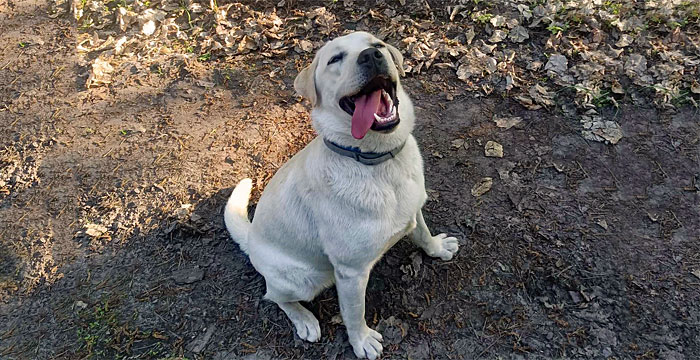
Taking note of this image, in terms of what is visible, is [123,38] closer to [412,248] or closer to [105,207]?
[105,207]

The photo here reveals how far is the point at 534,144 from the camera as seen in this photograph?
385 centimetres

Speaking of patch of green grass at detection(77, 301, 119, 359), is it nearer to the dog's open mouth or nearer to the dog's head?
the dog's head

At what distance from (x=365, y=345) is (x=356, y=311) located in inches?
11.5

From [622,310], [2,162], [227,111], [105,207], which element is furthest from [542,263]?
[2,162]

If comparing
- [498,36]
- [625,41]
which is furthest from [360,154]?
[625,41]

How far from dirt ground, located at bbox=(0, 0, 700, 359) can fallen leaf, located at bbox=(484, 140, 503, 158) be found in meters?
0.04

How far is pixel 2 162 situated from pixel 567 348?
15.3 feet

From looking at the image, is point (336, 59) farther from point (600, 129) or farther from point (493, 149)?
point (600, 129)

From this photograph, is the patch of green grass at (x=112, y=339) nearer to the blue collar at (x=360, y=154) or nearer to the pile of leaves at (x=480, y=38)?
the blue collar at (x=360, y=154)

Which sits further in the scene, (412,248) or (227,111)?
(227,111)

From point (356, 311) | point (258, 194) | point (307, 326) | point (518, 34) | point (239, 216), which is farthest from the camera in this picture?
point (518, 34)

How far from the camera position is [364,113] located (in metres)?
2.31

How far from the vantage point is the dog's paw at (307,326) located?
3059mm

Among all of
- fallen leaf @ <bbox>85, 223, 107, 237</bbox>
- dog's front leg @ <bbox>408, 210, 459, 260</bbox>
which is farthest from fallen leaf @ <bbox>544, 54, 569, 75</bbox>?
fallen leaf @ <bbox>85, 223, 107, 237</bbox>
